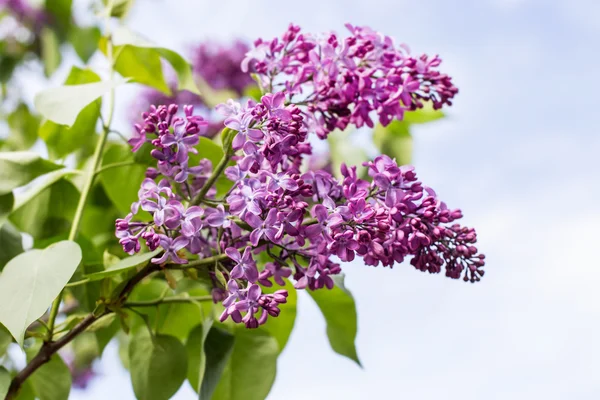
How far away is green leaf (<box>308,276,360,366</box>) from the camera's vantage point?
33.5 inches

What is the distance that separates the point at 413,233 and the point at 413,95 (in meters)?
0.23

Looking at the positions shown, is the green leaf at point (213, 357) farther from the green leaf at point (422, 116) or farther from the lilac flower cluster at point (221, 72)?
the lilac flower cluster at point (221, 72)

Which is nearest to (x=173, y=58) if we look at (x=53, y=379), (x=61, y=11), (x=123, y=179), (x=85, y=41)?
(x=123, y=179)

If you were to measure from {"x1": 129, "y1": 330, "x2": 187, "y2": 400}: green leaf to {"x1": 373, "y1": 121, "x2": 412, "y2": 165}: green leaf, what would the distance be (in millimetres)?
547

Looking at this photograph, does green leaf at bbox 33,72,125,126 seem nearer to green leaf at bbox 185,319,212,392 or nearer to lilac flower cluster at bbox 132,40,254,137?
green leaf at bbox 185,319,212,392

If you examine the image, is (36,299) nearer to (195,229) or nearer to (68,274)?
(68,274)

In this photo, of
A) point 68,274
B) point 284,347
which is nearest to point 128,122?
point 284,347

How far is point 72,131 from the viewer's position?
901mm

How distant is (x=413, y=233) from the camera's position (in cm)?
59

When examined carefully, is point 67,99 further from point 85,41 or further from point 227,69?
point 227,69

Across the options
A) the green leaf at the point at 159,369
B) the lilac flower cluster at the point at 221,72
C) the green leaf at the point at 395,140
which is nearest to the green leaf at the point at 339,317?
the green leaf at the point at 159,369

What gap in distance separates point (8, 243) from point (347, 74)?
403 millimetres

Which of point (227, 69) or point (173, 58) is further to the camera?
point (227, 69)

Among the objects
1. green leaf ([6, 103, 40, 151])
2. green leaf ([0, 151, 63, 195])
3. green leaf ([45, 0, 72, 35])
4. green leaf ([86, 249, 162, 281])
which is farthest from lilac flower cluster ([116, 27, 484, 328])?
green leaf ([45, 0, 72, 35])
